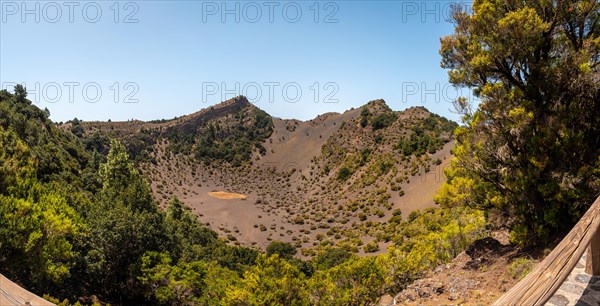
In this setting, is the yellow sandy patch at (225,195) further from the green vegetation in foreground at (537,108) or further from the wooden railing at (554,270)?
the wooden railing at (554,270)

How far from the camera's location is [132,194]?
2228 cm

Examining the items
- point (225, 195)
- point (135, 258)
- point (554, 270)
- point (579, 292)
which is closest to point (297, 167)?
point (225, 195)

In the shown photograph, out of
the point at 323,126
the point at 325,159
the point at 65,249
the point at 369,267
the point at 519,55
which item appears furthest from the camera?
the point at 323,126

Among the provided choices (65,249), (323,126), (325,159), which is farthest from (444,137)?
(65,249)

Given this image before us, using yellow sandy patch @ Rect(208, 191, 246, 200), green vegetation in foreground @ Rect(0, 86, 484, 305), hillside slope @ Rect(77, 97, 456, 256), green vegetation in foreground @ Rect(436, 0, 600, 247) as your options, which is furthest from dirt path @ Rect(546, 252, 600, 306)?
yellow sandy patch @ Rect(208, 191, 246, 200)

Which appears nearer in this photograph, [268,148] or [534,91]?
[534,91]

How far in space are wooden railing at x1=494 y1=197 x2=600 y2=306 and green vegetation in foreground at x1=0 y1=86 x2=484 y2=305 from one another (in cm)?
948

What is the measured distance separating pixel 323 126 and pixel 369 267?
83933 millimetres

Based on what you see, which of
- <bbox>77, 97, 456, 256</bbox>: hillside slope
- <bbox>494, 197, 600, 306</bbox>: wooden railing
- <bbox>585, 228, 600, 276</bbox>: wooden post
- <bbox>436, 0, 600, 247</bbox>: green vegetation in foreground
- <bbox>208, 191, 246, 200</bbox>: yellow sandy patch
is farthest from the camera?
<bbox>208, 191, 246, 200</bbox>: yellow sandy patch

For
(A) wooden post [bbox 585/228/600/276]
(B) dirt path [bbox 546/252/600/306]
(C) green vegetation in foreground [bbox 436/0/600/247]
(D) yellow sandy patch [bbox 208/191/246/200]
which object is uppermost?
(C) green vegetation in foreground [bbox 436/0/600/247]

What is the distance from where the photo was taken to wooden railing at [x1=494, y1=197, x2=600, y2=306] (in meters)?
2.62

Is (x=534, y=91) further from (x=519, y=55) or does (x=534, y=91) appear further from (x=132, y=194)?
(x=132, y=194)

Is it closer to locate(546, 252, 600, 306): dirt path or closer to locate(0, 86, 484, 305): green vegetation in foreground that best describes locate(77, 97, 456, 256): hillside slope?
locate(0, 86, 484, 305): green vegetation in foreground

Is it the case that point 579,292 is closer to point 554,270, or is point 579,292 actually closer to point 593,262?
point 593,262
